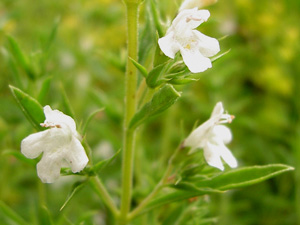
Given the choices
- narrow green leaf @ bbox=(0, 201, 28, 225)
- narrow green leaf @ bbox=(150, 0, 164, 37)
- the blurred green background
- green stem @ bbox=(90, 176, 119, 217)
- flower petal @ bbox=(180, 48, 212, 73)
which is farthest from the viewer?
the blurred green background

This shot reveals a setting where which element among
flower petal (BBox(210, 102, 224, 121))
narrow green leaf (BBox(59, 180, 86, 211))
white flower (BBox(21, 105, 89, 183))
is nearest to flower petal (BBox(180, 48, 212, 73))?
flower petal (BBox(210, 102, 224, 121))

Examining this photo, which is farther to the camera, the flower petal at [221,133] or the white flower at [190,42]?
the flower petal at [221,133]

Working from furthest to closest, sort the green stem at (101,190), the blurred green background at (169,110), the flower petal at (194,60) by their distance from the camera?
the blurred green background at (169,110) → the green stem at (101,190) → the flower petal at (194,60)

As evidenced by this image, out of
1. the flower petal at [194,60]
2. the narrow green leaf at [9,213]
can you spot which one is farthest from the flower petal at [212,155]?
the narrow green leaf at [9,213]

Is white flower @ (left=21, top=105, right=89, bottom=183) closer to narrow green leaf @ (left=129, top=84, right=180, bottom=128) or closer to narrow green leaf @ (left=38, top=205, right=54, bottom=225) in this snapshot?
narrow green leaf @ (left=129, top=84, right=180, bottom=128)

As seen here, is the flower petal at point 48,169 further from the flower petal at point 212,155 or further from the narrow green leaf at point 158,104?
the flower petal at point 212,155

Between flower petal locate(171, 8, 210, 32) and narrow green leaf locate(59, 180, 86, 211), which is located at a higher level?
flower petal locate(171, 8, 210, 32)

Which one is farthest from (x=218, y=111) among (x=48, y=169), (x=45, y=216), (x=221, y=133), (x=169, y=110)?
(x=169, y=110)

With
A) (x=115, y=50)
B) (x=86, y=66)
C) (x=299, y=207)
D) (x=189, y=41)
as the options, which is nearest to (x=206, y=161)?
(x=189, y=41)
